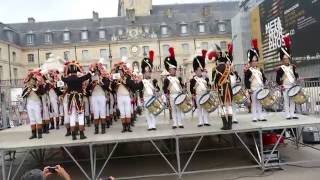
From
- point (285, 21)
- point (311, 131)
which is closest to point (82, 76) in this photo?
point (311, 131)

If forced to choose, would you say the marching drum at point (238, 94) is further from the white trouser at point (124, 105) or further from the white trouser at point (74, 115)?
the white trouser at point (74, 115)

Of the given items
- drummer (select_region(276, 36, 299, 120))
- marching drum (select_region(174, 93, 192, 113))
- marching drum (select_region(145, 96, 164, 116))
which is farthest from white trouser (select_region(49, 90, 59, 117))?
drummer (select_region(276, 36, 299, 120))

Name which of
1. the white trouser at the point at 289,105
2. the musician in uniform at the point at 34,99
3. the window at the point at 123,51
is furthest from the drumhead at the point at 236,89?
the window at the point at 123,51

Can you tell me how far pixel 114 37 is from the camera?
6706cm

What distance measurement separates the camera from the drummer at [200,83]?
1186 cm

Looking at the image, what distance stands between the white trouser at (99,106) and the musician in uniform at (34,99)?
4.06 feet

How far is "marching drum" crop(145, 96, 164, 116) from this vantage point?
1130 cm

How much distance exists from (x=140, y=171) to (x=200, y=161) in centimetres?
174

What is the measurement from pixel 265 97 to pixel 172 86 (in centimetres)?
211

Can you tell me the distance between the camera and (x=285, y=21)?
85.1 ft

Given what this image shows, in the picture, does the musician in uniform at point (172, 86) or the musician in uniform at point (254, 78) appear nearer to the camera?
the musician in uniform at point (172, 86)

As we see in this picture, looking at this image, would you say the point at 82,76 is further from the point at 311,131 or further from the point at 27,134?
the point at 311,131

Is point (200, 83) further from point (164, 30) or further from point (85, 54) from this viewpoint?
point (85, 54)

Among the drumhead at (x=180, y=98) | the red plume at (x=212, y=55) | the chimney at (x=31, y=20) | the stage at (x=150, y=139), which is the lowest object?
the stage at (x=150, y=139)
